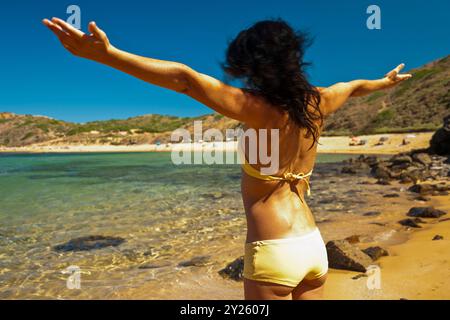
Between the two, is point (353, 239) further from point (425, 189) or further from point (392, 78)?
point (425, 189)

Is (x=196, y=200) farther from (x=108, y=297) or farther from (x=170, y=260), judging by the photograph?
(x=108, y=297)

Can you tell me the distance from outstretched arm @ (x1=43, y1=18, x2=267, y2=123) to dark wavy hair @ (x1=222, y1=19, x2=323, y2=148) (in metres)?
0.20

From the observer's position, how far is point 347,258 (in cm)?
580

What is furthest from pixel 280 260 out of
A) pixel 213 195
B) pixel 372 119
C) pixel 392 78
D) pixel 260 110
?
pixel 372 119

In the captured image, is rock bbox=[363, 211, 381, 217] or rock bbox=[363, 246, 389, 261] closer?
rock bbox=[363, 246, 389, 261]

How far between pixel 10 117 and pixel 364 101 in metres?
136

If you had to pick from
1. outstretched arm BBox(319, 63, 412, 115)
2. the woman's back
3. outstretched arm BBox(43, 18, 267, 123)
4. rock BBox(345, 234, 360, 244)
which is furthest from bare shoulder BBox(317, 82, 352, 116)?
rock BBox(345, 234, 360, 244)

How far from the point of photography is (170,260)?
705cm

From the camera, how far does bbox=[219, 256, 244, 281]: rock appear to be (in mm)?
5952

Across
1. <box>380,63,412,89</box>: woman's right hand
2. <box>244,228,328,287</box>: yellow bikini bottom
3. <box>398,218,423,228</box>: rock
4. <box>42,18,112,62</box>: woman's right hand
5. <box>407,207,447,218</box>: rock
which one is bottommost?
<box>398,218,423,228</box>: rock

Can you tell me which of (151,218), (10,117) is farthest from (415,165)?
(10,117)

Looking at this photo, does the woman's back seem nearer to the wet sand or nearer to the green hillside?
the wet sand

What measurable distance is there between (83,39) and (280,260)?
149 cm

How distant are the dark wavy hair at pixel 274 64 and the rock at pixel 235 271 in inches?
170
